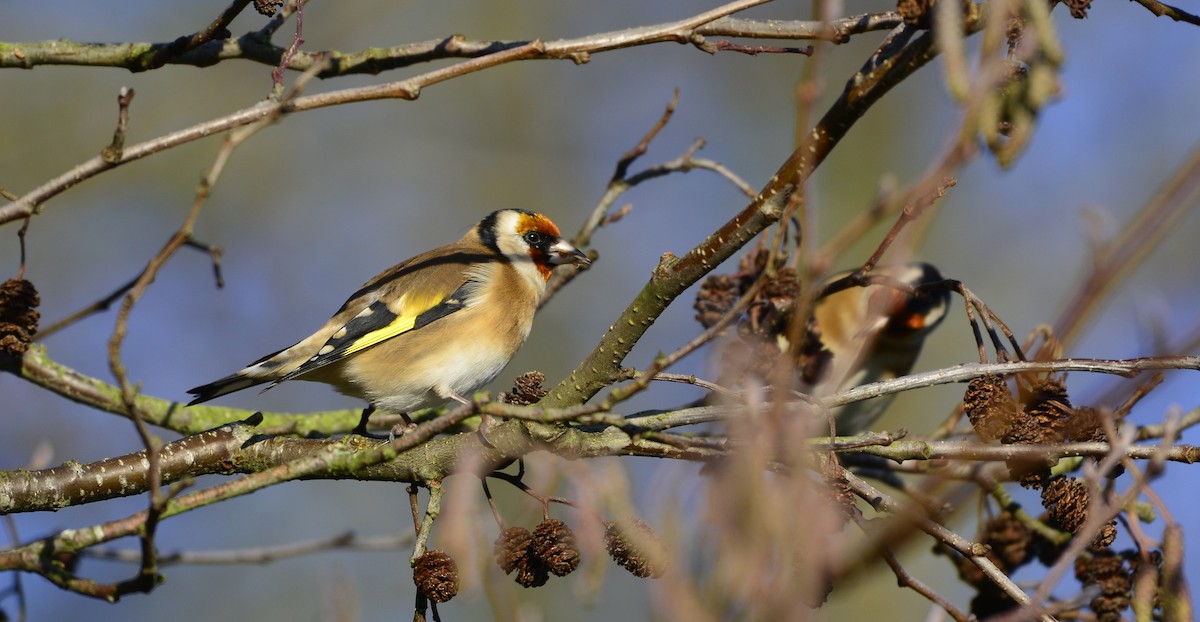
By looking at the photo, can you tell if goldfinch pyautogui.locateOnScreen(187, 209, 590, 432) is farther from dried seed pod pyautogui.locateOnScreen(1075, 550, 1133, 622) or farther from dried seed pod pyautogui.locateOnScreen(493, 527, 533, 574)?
dried seed pod pyautogui.locateOnScreen(1075, 550, 1133, 622)

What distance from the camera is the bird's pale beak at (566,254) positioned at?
14.5 feet

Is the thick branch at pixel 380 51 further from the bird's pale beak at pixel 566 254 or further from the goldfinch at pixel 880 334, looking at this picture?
the goldfinch at pixel 880 334

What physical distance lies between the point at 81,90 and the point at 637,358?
190 inches

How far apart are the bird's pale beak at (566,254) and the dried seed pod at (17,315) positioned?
1.98m

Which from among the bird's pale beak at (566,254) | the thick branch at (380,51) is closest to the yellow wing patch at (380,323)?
the bird's pale beak at (566,254)

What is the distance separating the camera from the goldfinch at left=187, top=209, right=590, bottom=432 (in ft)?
13.3

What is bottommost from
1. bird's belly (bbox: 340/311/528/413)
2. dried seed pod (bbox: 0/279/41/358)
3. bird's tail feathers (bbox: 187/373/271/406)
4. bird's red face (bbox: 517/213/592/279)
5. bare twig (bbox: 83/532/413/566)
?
bare twig (bbox: 83/532/413/566)

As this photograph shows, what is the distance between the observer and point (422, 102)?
11023 millimetres

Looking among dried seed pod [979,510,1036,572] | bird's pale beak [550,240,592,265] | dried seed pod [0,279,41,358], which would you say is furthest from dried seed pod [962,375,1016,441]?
dried seed pod [0,279,41,358]

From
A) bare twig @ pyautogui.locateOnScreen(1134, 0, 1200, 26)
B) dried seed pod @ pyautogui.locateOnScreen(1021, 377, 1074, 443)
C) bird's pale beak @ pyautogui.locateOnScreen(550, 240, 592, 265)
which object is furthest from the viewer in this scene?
bird's pale beak @ pyautogui.locateOnScreen(550, 240, 592, 265)

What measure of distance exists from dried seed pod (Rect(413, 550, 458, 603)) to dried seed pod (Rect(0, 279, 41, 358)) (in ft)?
5.06

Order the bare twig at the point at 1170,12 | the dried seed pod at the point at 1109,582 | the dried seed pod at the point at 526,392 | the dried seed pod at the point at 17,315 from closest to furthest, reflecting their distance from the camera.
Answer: the bare twig at the point at 1170,12, the dried seed pod at the point at 1109,582, the dried seed pod at the point at 526,392, the dried seed pod at the point at 17,315

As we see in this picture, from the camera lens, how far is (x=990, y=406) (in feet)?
8.32

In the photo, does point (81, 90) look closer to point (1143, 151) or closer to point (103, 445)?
point (103, 445)
